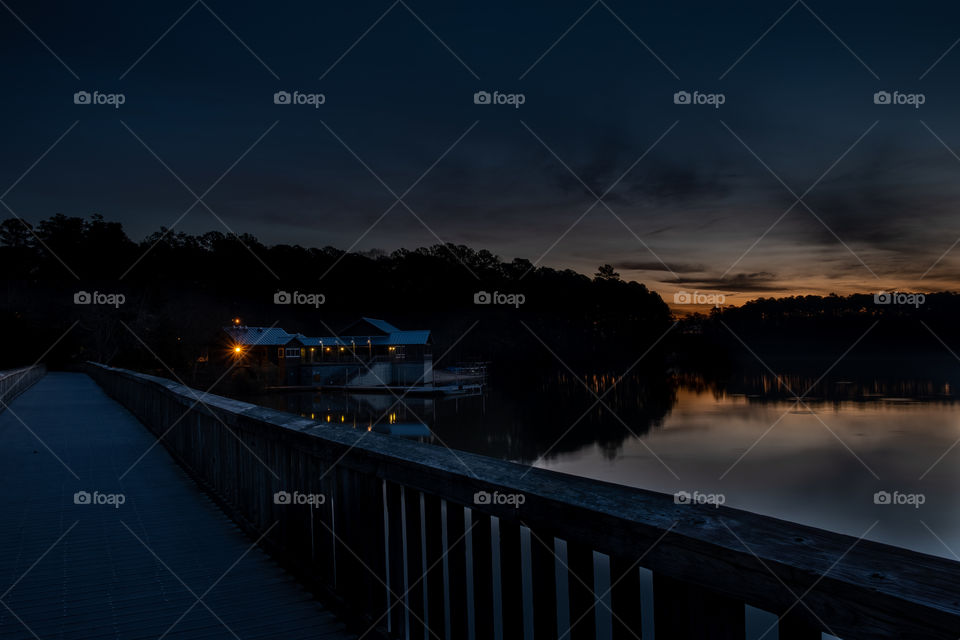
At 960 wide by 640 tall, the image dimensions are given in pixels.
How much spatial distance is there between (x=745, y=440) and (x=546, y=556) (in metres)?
41.2

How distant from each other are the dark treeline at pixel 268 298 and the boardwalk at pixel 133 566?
40.1 meters

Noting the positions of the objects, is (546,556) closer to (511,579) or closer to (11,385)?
(511,579)

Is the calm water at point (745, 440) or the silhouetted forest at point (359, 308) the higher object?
the silhouetted forest at point (359, 308)

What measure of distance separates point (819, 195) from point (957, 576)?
3716 cm

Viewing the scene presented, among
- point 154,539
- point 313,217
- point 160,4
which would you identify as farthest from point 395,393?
point 154,539

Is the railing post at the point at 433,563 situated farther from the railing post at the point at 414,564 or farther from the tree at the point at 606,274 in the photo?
the tree at the point at 606,274

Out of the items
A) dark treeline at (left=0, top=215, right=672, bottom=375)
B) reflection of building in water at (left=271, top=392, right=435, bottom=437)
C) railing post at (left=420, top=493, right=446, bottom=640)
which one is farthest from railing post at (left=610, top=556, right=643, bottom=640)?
dark treeline at (left=0, top=215, right=672, bottom=375)

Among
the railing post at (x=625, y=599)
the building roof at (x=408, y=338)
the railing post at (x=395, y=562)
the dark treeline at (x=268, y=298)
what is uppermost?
the dark treeline at (x=268, y=298)

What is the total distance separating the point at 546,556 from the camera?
1.91 m

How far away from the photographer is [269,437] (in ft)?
14.6

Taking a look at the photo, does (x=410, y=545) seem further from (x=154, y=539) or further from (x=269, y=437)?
(x=154, y=539)

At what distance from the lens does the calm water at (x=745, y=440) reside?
2531cm

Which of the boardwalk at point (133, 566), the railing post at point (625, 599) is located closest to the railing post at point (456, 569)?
the railing post at point (625, 599)

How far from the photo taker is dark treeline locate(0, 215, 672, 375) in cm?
5138
